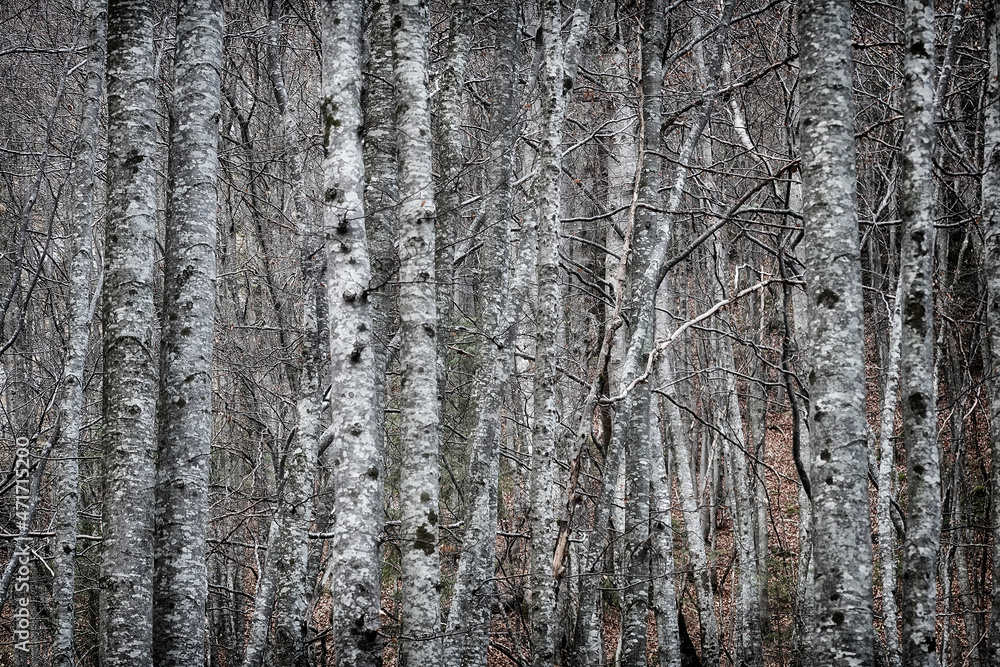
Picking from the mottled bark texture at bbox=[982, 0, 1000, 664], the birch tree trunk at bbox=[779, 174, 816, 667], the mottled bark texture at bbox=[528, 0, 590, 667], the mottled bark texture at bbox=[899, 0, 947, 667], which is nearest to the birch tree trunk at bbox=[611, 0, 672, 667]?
the mottled bark texture at bbox=[528, 0, 590, 667]

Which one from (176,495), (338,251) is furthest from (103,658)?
(338,251)

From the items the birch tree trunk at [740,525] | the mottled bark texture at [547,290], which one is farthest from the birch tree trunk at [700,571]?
the mottled bark texture at [547,290]

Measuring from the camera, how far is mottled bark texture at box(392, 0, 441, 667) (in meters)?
5.91

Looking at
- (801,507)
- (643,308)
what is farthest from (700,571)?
(643,308)

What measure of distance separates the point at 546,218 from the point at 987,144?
4.33 metres

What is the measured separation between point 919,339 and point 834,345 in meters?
2.17

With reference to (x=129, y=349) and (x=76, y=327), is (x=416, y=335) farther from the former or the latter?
(x=76, y=327)

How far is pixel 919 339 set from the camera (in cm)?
622

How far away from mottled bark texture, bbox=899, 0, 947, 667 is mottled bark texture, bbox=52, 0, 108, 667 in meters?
6.51

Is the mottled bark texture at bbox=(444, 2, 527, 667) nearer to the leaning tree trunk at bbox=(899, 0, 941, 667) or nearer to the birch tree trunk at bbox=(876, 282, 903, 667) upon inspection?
the leaning tree trunk at bbox=(899, 0, 941, 667)

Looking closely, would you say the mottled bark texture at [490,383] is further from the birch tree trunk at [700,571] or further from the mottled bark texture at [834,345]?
the birch tree trunk at [700,571]

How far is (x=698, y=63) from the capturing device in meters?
12.2

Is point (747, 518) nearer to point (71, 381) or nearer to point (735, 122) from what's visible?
point (735, 122)

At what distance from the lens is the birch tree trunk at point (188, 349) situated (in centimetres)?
515
